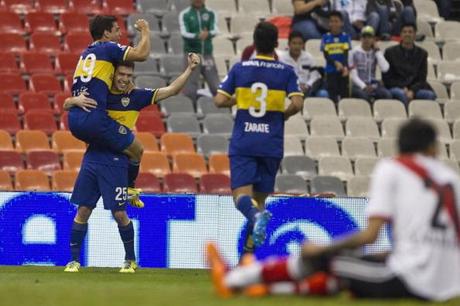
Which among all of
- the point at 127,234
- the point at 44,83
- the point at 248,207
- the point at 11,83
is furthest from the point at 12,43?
the point at 248,207

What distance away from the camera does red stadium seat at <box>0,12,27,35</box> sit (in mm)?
22547

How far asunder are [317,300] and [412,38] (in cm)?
1332

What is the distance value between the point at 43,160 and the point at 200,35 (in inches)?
128

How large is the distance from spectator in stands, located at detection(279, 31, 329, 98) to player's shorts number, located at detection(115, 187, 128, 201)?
690 centimetres

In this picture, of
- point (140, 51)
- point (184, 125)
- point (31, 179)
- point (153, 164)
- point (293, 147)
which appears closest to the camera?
point (140, 51)

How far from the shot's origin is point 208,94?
21.7m

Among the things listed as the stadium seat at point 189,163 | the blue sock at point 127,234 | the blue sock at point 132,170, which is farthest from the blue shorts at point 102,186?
the stadium seat at point 189,163

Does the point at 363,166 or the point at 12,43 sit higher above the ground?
the point at 12,43

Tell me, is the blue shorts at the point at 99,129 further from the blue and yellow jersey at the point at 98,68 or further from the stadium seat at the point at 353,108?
the stadium seat at the point at 353,108

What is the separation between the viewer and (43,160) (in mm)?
19812

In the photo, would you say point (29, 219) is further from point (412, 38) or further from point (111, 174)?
point (412, 38)

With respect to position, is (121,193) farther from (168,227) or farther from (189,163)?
(189,163)

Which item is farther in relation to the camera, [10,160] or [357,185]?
[357,185]

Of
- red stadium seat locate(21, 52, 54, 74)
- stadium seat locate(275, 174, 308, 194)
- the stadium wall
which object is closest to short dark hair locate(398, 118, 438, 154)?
the stadium wall
